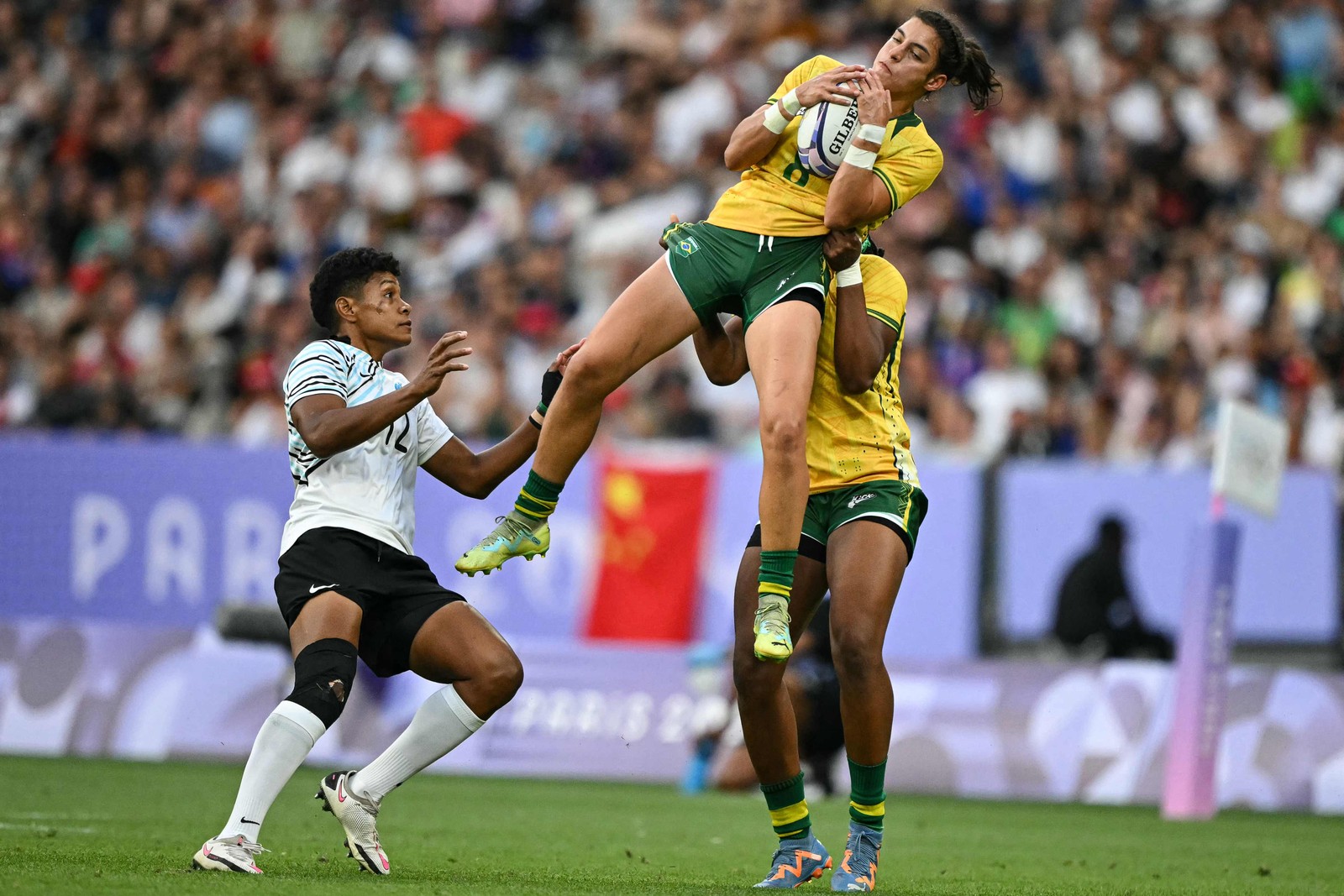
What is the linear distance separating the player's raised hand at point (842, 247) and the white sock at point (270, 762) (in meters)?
2.50

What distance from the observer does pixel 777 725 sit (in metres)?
7.01

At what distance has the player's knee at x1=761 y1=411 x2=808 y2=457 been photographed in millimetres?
6699

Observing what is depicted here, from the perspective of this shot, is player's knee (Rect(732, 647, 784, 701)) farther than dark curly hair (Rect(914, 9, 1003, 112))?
No

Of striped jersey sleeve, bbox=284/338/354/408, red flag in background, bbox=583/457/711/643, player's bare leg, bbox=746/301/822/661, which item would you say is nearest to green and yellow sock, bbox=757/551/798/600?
player's bare leg, bbox=746/301/822/661

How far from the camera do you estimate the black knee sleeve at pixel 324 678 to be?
665 cm

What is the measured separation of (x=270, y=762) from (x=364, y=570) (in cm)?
83

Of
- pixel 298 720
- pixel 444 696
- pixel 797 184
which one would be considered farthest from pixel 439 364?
pixel 797 184

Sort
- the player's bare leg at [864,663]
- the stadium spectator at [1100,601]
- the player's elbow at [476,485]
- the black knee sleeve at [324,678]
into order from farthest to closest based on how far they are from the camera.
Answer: the stadium spectator at [1100,601] → the player's elbow at [476,485] → the player's bare leg at [864,663] → the black knee sleeve at [324,678]

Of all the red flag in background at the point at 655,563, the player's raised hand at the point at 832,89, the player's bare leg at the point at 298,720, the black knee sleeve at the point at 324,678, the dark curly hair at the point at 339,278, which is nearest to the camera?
the player's bare leg at the point at 298,720

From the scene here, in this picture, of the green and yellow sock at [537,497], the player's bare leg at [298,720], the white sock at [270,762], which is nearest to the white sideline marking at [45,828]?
the player's bare leg at [298,720]

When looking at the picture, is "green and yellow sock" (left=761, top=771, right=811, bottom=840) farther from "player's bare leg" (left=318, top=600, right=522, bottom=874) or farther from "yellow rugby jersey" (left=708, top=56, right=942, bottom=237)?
"yellow rugby jersey" (left=708, top=56, right=942, bottom=237)

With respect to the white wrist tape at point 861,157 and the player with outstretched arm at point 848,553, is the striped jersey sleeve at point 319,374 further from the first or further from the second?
the white wrist tape at point 861,157

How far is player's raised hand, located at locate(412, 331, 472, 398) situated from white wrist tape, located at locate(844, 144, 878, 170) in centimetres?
153

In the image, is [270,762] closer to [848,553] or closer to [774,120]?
[848,553]
